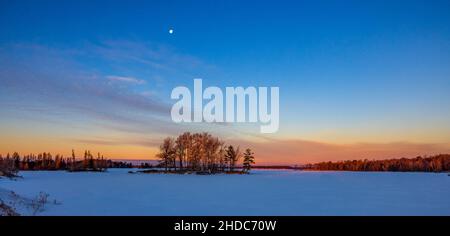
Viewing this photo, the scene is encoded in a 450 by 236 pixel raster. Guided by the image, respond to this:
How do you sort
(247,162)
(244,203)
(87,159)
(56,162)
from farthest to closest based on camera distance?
(56,162), (87,159), (247,162), (244,203)

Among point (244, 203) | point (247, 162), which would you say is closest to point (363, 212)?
point (244, 203)

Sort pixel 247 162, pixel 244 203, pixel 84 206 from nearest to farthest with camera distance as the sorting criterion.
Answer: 1. pixel 84 206
2. pixel 244 203
3. pixel 247 162

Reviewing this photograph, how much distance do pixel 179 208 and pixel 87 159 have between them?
385 feet

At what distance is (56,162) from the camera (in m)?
142
